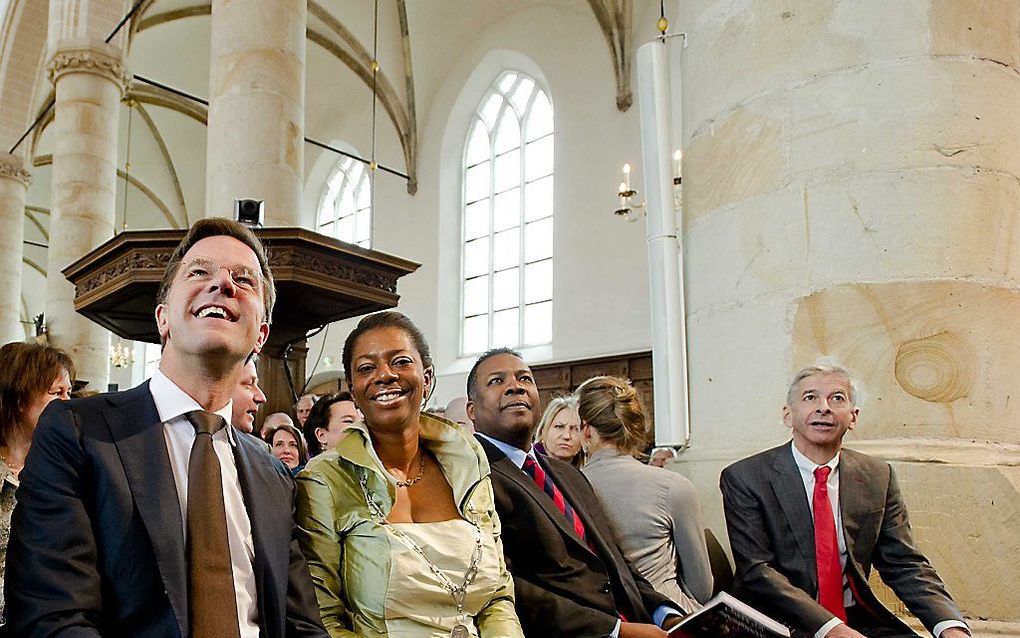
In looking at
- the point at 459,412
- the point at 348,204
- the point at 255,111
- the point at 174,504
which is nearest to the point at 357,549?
the point at 174,504

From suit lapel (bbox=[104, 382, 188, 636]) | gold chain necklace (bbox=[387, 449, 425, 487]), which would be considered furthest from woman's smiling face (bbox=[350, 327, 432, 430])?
suit lapel (bbox=[104, 382, 188, 636])

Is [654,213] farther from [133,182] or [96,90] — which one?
[133,182]

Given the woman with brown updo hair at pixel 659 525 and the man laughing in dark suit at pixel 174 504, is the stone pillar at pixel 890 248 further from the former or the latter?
the man laughing in dark suit at pixel 174 504

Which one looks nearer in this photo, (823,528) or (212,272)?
(212,272)

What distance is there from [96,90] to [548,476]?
9368mm

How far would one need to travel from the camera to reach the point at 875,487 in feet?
8.74

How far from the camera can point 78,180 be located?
33.1ft

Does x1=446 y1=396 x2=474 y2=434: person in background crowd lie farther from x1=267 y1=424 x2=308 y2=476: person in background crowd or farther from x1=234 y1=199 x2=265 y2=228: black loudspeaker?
x1=234 y1=199 x2=265 y2=228: black loudspeaker

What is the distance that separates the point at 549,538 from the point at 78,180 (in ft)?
30.4

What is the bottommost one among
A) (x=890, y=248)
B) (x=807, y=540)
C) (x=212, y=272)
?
(x=807, y=540)

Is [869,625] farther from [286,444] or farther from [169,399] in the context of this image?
[286,444]

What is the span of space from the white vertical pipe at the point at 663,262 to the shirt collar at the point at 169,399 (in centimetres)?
193

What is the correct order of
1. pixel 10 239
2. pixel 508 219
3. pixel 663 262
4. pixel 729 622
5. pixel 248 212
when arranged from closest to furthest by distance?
pixel 729 622
pixel 663 262
pixel 248 212
pixel 10 239
pixel 508 219

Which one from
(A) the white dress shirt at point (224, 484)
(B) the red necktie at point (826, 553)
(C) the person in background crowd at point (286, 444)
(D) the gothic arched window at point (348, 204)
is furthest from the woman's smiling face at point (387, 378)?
(D) the gothic arched window at point (348, 204)
